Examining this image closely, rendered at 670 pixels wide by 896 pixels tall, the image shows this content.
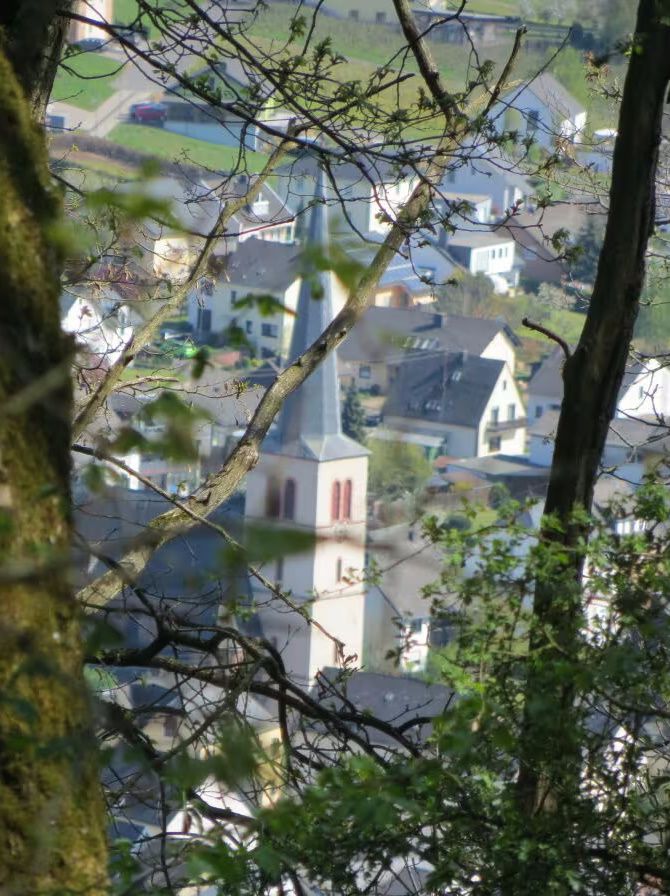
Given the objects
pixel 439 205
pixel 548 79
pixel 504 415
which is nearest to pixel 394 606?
pixel 439 205

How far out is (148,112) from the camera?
1185cm

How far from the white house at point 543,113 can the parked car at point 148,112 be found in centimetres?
431

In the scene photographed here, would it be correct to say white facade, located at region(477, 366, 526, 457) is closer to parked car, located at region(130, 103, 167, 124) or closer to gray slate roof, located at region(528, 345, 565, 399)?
gray slate roof, located at region(528, 345, 565, 399)

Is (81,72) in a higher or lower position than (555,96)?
lower

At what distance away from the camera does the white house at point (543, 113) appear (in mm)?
4180

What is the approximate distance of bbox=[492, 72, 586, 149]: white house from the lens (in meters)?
4.18

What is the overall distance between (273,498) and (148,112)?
36.6ft

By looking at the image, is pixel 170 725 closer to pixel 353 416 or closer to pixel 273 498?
pixel 273 498

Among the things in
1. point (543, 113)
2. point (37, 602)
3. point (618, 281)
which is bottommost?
point (37, 602)

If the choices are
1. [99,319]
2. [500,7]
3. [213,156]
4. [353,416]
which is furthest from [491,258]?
[99,319]

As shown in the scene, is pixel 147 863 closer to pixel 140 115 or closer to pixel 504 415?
pixel 140 115

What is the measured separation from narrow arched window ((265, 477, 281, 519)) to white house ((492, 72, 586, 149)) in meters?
2.77

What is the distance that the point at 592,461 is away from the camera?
10.3ft

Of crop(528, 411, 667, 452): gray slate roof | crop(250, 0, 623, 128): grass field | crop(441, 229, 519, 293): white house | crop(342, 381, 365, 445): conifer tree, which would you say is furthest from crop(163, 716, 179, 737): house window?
crop(441, 229, 519, 293): white house
